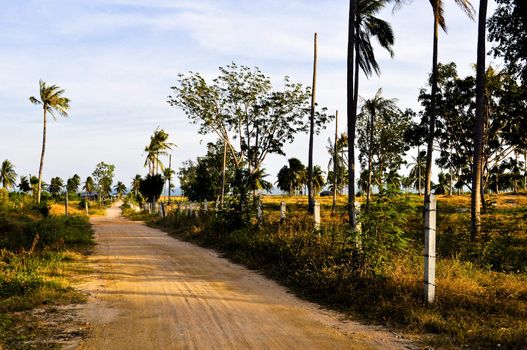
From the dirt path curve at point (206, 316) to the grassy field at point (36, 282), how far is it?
51 centimetres

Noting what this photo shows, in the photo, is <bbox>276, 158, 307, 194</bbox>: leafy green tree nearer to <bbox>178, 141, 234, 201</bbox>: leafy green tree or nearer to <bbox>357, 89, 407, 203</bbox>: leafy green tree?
<bbox>178, 141, 234, 201</bbox>: leafy green tree

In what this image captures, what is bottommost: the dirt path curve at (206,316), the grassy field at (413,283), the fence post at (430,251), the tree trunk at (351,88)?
the dirt path curve at (206,316)

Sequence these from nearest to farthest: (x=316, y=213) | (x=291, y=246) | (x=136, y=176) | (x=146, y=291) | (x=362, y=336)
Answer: (x=362, y=336), (x=146, y=291), (x=291, y=246), (x=316, y=213), (x=136, y=176)

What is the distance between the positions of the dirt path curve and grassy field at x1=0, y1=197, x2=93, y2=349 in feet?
1.69

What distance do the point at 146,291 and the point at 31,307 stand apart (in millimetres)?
→ 1932

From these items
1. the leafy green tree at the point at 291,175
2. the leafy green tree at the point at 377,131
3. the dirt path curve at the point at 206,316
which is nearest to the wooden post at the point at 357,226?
the dirt path curve at the point at 206,316

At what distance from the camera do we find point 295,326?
233 inches

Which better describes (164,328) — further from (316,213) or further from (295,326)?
(316,213)

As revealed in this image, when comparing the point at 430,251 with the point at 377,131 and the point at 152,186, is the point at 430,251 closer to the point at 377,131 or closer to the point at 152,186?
the point at 377,131

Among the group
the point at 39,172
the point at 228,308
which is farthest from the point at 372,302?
the point at 39,172

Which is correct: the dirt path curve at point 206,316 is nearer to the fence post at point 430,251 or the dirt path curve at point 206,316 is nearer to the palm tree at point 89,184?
the fence post at point 430,251

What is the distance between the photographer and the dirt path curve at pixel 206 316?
520cm

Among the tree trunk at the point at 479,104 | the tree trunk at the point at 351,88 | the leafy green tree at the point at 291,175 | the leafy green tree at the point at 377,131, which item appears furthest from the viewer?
the leafy green tree at the point at 291,175

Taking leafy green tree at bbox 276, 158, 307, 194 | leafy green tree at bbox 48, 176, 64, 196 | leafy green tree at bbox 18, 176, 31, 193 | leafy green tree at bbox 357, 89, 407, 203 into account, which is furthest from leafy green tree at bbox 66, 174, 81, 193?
leafy green tree at bbox 357, 89, 407, 203
